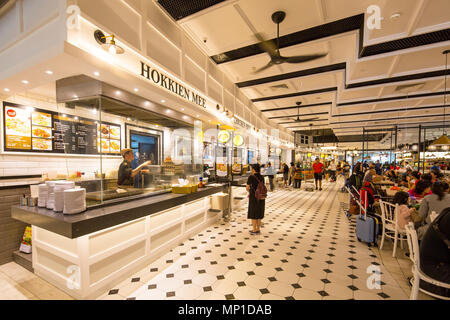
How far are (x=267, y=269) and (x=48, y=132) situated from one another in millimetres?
4991

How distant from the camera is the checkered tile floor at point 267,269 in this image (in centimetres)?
272

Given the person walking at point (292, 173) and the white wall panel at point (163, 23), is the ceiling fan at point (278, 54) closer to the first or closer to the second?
the white wall panel at point (163, 23)

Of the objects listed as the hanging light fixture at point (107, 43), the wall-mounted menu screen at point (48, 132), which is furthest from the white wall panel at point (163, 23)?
the wall-mounted menu screen at point (48, 132)


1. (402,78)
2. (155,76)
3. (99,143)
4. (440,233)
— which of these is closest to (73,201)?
(99,143)

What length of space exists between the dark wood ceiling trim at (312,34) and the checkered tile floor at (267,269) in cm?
442

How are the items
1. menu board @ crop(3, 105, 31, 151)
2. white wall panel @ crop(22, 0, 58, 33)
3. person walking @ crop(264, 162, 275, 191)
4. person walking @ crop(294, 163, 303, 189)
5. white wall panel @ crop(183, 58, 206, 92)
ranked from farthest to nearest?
person walking @ crop(294, 163, 303, 189), person walking @ crop(264, 162, 275, 191), white wall panel @ crop(183, 58, 206, 92), menu board @ crop(3, 105, 31, 151), white wall panel @ crop(22, 0, 58, 33)

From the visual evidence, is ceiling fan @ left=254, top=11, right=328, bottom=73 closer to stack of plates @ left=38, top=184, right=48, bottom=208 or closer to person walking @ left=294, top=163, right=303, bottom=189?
stack of plates @ left=38, top=184, right=48, bottom=208

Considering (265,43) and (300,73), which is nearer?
(265,43)

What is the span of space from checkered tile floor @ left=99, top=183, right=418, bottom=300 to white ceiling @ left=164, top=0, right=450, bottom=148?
4.01 metres

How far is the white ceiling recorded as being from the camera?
11.5 ft

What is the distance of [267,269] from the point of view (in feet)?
10.9

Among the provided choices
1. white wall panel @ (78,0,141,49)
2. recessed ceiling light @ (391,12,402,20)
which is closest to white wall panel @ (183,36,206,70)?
white wall panel @ (78,0,141,49)

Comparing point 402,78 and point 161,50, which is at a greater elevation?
point 402,78

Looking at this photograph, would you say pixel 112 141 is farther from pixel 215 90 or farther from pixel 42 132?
pixel 215 90
